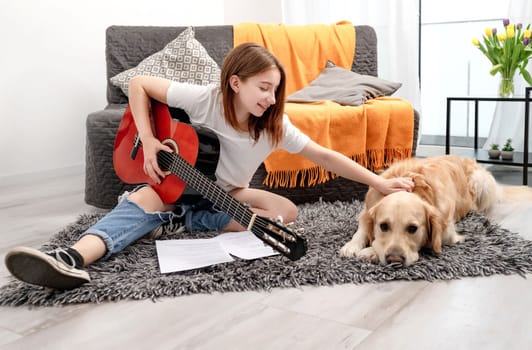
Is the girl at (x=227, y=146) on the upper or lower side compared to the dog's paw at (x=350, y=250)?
upper

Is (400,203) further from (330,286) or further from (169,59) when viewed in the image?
(169,59)

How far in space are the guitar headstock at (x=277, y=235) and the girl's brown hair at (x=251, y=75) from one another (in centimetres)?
39

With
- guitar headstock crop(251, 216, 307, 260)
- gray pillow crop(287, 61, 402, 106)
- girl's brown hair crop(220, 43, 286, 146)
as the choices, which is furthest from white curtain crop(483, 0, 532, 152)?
guitar headstock crop(251, 216, 307, 260)

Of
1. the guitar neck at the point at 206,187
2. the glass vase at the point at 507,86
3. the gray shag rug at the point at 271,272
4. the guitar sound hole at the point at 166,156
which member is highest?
the glass vase at the point at 507,86

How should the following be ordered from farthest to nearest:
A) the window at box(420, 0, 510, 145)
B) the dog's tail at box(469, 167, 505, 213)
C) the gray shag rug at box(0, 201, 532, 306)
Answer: the window at box(420, 0, 510, 145) < the dog's tail at box(469, 167, 505, 213) < the gray shag rug at box(0, 201, 532, 306)

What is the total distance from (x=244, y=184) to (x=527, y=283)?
1.01 meters

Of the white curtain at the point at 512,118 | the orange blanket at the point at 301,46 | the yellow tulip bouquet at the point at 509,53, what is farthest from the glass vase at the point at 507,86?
the orange blanket at the point at 301,46

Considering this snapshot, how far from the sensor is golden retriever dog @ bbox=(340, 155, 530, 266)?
68.4 inches

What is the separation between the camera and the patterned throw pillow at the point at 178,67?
2898 mm

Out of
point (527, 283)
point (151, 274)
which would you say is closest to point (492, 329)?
point (527, 283)

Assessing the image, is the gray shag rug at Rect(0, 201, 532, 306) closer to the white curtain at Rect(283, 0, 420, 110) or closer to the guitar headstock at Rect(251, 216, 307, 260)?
the guitar headstock at Rect(251, 216, 307, 260)

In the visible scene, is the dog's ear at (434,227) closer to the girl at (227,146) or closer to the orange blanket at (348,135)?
the girl at (227,146)

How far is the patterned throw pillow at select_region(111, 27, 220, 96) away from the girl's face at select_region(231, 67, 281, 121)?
110 cm

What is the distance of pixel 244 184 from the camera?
7.04 ft
